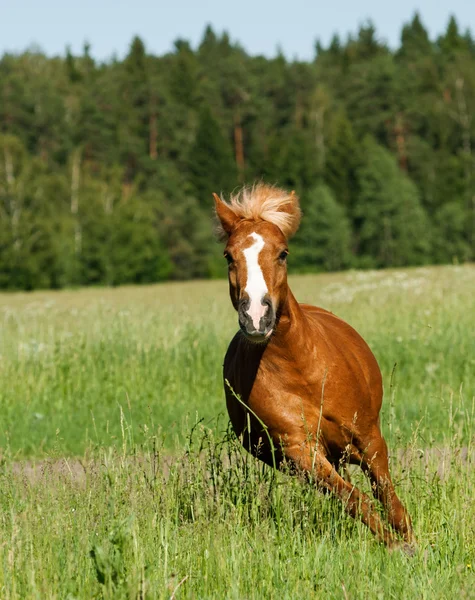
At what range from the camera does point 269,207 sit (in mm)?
5500

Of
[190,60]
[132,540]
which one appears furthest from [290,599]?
[190,60]

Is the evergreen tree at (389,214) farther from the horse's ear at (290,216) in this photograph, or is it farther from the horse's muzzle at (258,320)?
the horse's muzzle at (258,320)

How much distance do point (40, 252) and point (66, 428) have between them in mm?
50560

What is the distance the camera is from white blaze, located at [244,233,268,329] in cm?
471

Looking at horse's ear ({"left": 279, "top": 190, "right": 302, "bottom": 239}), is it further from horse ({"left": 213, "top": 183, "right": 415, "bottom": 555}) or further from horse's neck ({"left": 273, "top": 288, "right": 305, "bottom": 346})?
horse's neck ({"left": 273, "top": 288, "right": 305, "bottom": 346})

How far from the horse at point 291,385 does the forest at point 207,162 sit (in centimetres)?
5420

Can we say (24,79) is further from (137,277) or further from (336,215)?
(336,215)

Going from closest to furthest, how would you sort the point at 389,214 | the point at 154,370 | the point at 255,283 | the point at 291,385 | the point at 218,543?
the point at 218,543 < the point at 255,283 < the point at 291,385 < the point at 154,370 < the point at 389,214

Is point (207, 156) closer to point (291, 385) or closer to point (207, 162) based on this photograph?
point (207, 162)

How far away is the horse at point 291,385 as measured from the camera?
507 cm

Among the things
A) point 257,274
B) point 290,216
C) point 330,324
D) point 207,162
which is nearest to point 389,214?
point 207,162

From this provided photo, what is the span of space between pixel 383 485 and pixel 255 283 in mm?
1574

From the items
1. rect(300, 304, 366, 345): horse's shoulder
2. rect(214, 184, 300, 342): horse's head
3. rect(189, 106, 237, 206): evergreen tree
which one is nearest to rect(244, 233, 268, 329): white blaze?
rect(214, 184, 300, 342): horse's head

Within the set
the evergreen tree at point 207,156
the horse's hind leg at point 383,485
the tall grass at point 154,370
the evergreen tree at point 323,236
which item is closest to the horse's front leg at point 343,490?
the horse's hind leg at point 383,485
